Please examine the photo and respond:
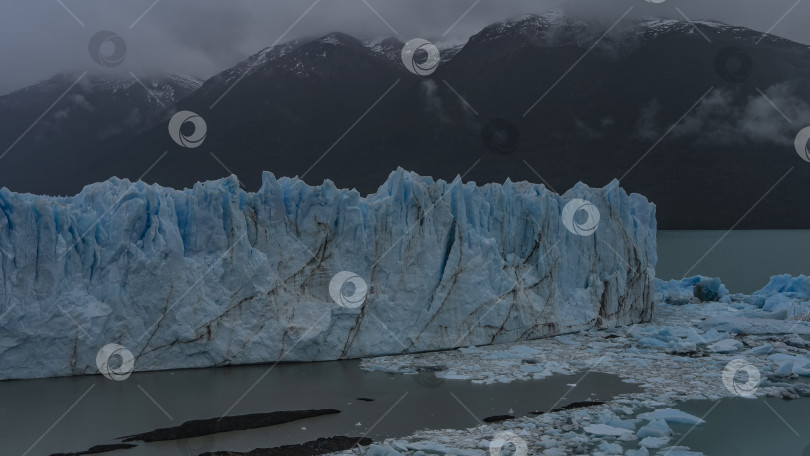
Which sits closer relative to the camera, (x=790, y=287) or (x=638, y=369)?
(x=638, y=369)

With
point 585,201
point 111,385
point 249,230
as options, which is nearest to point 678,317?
point 585,201

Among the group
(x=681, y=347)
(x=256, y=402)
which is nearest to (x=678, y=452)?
(x=256, y=402)

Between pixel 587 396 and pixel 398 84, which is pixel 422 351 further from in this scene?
pixel 398 84

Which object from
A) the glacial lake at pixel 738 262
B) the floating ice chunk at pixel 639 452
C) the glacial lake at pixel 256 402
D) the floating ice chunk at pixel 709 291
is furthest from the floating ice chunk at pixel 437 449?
the glacial lake at pixel 738 262

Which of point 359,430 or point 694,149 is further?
point 694,149

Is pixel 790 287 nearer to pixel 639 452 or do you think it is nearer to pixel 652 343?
pixel 652 343
